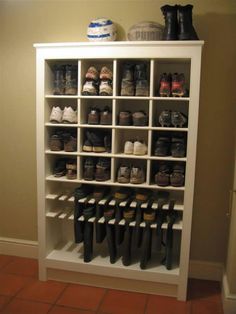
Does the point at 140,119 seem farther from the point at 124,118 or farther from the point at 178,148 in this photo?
the point at 178,148

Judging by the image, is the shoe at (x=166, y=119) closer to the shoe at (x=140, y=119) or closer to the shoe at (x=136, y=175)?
the shoe at (x=140, y=119)

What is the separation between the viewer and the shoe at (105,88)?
2.41 metres

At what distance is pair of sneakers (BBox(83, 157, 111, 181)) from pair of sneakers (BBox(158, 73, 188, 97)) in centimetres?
70

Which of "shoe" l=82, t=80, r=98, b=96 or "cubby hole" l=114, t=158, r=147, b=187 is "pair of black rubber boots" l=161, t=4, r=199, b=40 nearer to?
"shoe" l=82, t=80, r=98, b=96

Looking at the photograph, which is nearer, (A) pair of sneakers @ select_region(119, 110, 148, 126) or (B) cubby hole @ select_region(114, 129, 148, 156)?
(A) pair of sneakers @ select_region(119, 110, 148, 126)

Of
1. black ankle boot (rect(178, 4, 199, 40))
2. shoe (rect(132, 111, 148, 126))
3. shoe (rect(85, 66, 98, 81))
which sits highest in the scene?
black ankle boot (rect(178, 4, 199, 40))

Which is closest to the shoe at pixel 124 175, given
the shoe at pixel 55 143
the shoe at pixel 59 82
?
the shoe at pixel 55 143

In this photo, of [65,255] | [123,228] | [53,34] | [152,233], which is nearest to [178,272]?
[152,233]

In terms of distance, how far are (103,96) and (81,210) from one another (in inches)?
37.8

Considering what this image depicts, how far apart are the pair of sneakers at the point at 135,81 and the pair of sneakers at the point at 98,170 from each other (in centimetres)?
56

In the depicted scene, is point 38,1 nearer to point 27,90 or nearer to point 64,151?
point 27,90

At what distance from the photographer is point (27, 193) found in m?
3.01

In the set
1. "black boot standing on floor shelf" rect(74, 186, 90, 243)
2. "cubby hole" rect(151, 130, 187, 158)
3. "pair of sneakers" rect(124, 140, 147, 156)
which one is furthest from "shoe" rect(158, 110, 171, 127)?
"black boot standing on floor shelf" rect(74, 186, 90, 243)

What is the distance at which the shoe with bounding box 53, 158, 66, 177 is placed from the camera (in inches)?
103
